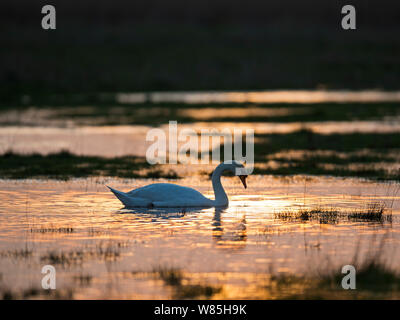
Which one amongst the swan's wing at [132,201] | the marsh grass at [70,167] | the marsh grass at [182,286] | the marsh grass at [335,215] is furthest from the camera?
the marsh grass at [70,167]

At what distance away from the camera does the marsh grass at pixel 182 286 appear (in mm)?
9336

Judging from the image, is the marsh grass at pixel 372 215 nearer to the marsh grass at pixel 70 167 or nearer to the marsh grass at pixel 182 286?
the marsh grass at pixel 182 286

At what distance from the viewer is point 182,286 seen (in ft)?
31.6

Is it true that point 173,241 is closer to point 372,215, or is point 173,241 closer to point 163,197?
point 163,197

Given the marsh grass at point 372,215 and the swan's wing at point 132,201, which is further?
the swan's wing at point 132,201

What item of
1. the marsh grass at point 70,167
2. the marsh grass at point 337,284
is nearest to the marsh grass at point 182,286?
the marsh grass at point 337,284

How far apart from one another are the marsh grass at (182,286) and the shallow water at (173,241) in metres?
0.06

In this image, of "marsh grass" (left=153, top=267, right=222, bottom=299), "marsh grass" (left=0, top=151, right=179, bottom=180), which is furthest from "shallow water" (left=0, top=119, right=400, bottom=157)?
"marsh grass" (left=153, top=267, right=222, bottom=299)

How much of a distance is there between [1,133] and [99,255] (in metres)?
19.5

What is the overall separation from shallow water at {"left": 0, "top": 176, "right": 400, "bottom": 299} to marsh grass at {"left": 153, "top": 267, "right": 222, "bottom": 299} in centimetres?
6

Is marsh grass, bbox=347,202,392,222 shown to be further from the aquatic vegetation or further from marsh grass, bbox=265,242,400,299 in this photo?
marsh grass, bbox=265,242,400,299

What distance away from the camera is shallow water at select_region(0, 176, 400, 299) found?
997 centimetres

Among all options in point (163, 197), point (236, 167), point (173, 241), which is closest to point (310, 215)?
point (236, 167)

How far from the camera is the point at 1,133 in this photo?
29.8 m
